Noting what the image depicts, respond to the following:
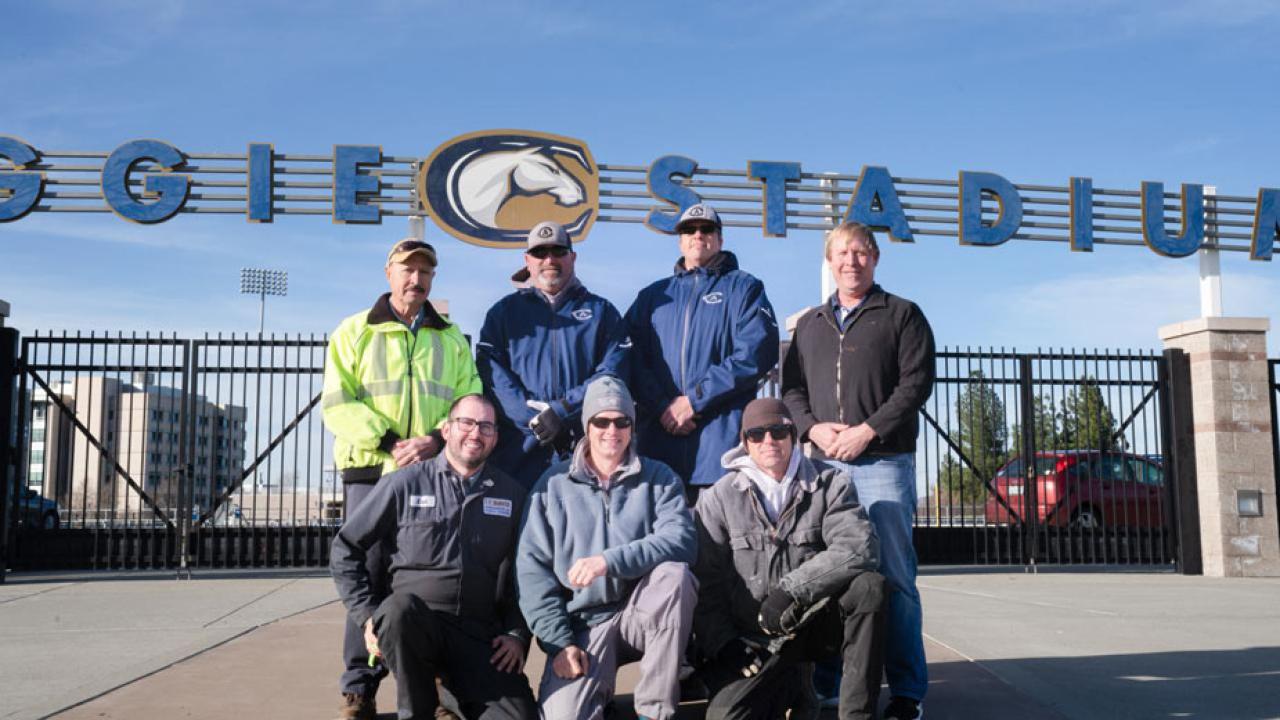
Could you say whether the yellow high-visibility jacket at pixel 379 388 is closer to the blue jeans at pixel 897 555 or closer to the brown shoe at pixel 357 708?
the brown shoe at pixel 357 708

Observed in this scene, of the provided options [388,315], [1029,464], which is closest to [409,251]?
[388,315]

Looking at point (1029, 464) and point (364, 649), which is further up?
point (1029, 464)

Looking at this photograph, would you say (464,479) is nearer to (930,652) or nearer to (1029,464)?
(930,652)

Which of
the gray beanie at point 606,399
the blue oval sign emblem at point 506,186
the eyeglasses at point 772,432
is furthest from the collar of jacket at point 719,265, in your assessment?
the blue oval sign emblem at point 506,186

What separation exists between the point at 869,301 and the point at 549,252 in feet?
4.73

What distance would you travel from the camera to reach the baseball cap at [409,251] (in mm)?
4198

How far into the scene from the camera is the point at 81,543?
1000 cm

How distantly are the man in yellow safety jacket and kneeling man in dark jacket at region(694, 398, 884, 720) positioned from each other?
1.27 metres

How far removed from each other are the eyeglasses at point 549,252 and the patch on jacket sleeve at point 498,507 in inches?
48.2

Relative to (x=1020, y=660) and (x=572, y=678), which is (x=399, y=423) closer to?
(x=572, y=678)

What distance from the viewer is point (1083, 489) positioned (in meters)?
12.5

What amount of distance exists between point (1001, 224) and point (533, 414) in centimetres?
976

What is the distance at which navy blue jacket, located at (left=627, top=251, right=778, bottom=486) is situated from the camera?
4332mm

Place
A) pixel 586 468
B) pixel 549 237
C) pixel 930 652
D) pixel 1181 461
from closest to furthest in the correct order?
pixel 586 468, pixel 549 237, pixel 930 652, pixel 1181 461
